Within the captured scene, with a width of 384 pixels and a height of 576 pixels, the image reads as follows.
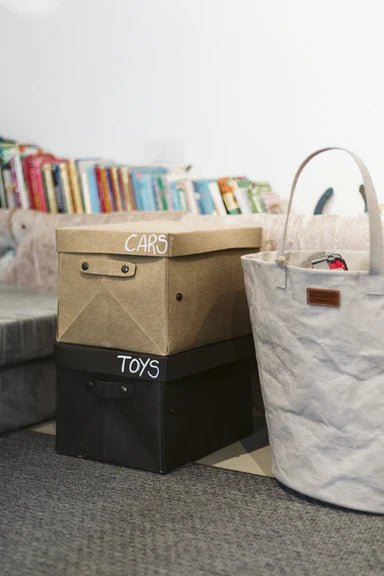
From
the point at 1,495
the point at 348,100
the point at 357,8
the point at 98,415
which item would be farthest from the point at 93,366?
the point at 357,8

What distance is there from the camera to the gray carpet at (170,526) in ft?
5.18

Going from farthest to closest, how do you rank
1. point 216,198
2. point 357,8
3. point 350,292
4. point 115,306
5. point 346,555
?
1. point 216,198
2. point 357,8
3. point 115,306
4. point 350,292
5. point 346,555

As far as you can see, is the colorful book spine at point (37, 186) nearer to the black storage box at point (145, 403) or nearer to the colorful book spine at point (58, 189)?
the colorful book spine at point (58, 189)

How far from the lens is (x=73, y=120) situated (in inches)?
128

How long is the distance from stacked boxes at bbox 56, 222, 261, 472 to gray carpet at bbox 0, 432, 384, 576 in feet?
0.29

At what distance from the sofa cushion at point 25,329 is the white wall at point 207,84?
29.4 inches

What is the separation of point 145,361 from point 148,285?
0.58 feet

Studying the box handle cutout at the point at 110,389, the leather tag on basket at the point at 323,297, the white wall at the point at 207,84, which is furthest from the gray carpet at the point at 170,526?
the white wall at the point at 207,84

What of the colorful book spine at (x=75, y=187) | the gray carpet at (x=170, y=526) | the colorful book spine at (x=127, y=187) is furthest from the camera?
the colorful book spine at (x=75, y=187)

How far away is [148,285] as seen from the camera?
2037mm

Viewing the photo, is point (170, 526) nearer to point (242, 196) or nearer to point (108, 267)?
point (108, 267)

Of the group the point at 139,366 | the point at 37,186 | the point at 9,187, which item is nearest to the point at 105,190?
the point at 37,186

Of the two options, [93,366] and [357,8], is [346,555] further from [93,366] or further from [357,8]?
[357,8]

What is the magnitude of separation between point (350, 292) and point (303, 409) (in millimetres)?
278
